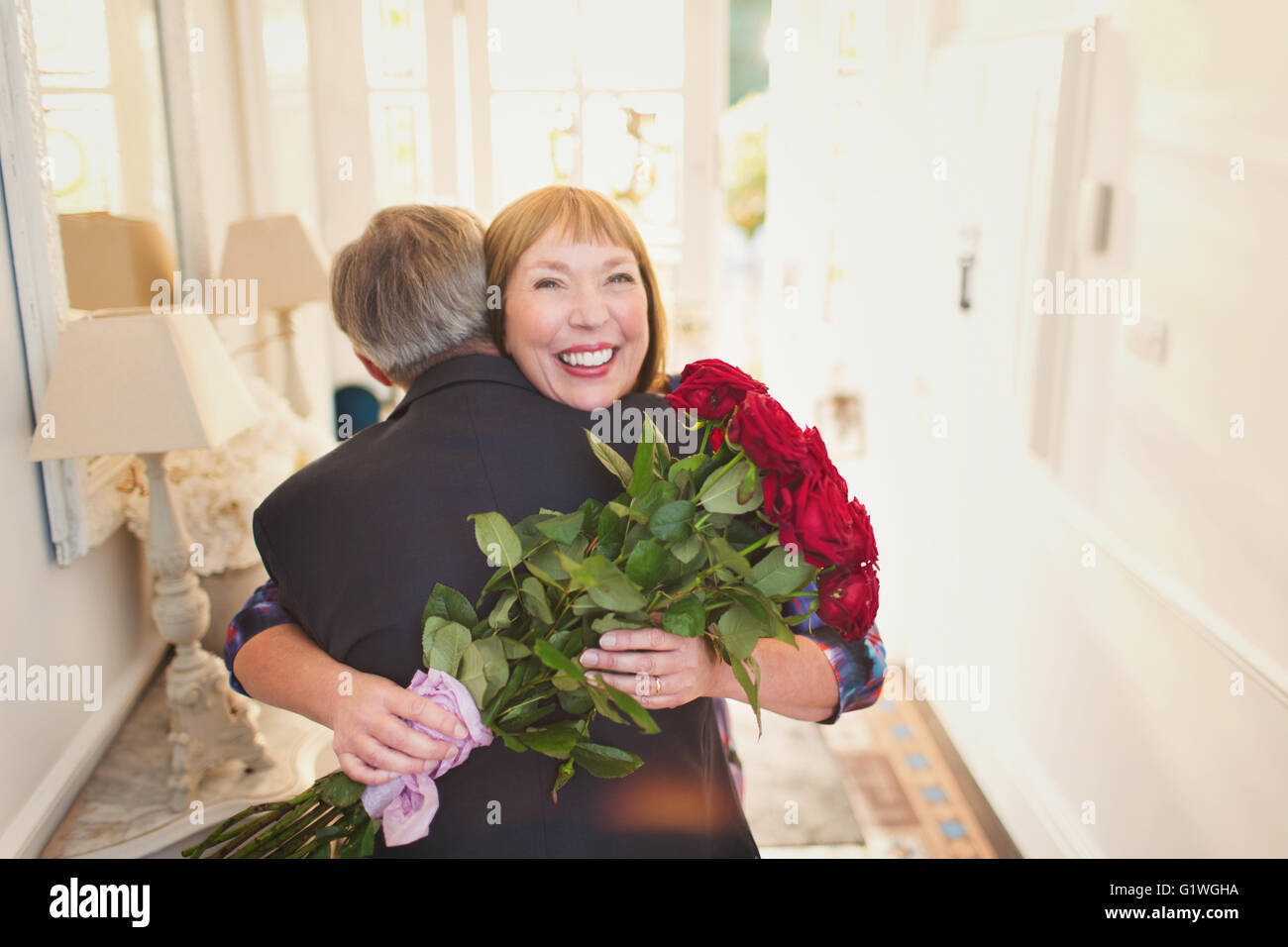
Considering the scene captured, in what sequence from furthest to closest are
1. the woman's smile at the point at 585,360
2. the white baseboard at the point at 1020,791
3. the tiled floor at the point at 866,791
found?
the tiled floor at the point at 866,791 < the white baseboard at the point at 1020,791 < the woman's smile at the point at 585,360

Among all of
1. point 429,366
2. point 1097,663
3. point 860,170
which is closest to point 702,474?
point 429,366

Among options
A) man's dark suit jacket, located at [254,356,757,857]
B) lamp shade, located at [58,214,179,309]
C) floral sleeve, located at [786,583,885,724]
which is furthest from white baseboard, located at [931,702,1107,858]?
lamp shade, located at [58,214,179,309]

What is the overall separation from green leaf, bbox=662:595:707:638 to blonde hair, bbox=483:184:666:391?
514 mm

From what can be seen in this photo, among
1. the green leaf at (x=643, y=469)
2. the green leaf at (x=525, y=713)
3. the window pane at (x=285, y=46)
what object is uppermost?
the window pane at (x=285, y=46)

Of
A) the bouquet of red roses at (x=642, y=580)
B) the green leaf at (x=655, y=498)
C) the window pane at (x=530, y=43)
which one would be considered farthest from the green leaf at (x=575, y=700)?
the window pane at (x=530, y=43)

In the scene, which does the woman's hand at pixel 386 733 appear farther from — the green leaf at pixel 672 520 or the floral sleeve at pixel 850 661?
the floral sleeve at pixel 850 661

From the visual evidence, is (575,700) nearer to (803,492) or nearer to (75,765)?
(803,492)

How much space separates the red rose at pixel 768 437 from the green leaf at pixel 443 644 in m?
0.34

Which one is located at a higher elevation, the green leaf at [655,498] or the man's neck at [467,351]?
the man's neck at [467,351]

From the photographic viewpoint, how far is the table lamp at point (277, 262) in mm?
2635

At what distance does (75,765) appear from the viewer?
5.38 feet
